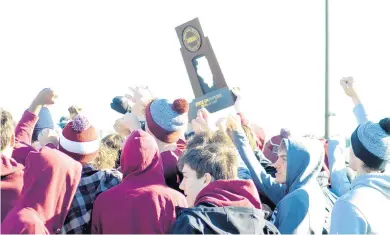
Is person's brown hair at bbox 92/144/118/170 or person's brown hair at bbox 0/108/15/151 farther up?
person's brown hair at bbox 0/108/15/151

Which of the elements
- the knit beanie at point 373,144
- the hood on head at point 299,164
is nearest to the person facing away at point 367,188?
the knit beanie at point 373,144

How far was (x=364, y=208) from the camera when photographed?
364 cm

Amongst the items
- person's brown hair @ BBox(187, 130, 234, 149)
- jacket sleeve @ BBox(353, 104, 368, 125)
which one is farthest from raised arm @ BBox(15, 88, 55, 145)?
jacket sleeve @ BBox(353, 104, 368, 125)

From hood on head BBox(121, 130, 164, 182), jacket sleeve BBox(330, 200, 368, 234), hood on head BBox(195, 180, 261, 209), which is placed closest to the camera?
hood on head BBox(195, 180, 261, 209)

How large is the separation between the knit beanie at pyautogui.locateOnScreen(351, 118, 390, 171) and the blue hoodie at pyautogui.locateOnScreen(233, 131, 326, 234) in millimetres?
392

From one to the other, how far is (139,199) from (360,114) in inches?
88.9

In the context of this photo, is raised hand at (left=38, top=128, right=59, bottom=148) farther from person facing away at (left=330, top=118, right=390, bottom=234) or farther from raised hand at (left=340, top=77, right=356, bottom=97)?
raised hand at (left=340, top=77, right=356, bottom=97)

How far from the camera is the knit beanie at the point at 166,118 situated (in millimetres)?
4664

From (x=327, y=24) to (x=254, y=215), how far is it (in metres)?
6.83

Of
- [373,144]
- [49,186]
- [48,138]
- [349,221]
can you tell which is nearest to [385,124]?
[373,144]

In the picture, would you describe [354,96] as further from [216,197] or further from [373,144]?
[216,197]

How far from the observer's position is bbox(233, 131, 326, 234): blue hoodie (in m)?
4.04

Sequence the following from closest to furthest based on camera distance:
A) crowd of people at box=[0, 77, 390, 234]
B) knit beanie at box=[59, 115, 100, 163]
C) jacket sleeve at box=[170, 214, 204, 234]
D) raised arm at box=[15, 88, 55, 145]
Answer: jacket sleeve at box=[170, 214, 204, 234]
crowd of people at box=[0, 77, 390, 234]
knit beanie at box=[59, 115, 100, 163]
raised arm at box=[15, 88, 55, 145]

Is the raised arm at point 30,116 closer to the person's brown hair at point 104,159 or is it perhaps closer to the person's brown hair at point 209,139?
the person's brown hair at point 104,159
